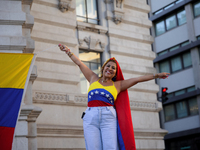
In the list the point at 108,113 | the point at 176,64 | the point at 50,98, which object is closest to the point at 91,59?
the point at 50,98

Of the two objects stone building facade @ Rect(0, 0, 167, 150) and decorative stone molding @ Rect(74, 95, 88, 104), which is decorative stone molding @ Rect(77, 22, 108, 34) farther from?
decorative stone molding @ Rect(74, 95, 88, 104)

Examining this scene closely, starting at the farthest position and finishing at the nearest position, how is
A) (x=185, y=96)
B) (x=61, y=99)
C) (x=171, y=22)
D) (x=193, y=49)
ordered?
(x=171, y=22) → (x=185, y=96) → (x=193, y=49) → (x=61, y=99)

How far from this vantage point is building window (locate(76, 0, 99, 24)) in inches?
561

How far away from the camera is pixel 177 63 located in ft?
105

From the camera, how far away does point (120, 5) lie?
14.9 meters

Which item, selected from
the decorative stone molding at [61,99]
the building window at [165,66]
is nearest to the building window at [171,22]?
the building window at [165,66]

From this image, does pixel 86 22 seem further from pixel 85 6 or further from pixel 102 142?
pixel 102 142

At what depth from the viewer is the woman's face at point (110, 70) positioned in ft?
20.4

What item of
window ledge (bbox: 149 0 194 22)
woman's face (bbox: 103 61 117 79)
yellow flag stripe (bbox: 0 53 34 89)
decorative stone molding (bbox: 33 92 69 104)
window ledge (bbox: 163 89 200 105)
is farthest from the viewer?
window ledge (bbox: 149 0 194 22)

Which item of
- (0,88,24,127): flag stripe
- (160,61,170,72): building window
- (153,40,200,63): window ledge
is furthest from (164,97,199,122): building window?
(0,88,24,127): flag stripe

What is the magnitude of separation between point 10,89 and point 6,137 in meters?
1.06

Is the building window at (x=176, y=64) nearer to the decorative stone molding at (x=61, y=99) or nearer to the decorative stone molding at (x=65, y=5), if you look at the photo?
the decorative stone molding at (x=65, y=5)

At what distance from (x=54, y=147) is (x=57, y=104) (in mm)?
1540

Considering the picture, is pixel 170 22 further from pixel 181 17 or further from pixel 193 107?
pixel 193 107
